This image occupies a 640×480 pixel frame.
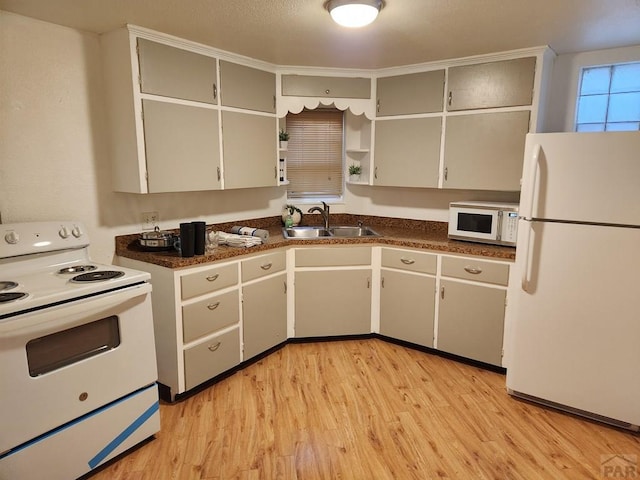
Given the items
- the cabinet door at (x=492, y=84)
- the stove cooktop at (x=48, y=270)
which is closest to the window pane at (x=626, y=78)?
the cabinet door at (x=492, y=84)

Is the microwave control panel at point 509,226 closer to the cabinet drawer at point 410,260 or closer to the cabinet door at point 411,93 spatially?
the cabinet drawer at point 410,260

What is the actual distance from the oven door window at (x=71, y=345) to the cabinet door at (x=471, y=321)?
213cm

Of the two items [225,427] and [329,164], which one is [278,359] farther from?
[329,164]

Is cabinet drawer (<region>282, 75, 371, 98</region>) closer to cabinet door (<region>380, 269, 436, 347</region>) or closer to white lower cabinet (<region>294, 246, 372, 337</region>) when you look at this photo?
white lower cabinet (<region>294, 246, 372, 337</region>)

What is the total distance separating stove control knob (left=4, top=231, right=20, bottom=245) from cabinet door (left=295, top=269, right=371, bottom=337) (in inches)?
69.5

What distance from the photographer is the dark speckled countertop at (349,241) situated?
2.50 metres

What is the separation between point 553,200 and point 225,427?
7.17 ft

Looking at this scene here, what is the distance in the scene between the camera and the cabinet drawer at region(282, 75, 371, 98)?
10.8ft

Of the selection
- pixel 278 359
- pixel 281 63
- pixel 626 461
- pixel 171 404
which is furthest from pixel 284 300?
pixel 626 461

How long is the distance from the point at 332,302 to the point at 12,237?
2085 millimetres

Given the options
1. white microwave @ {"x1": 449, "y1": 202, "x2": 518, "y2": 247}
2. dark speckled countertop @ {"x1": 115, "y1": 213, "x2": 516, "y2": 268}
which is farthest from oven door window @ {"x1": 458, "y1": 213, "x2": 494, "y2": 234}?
dark speckled countertop @ {"x1": 115, "y1": 213, "x2": 516, "y2": 268}

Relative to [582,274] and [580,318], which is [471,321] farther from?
[582,274]

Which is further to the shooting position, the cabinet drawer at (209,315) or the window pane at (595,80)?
the window pane at (595,80)

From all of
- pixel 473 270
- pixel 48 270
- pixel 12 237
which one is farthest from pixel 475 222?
pixel 12 237
